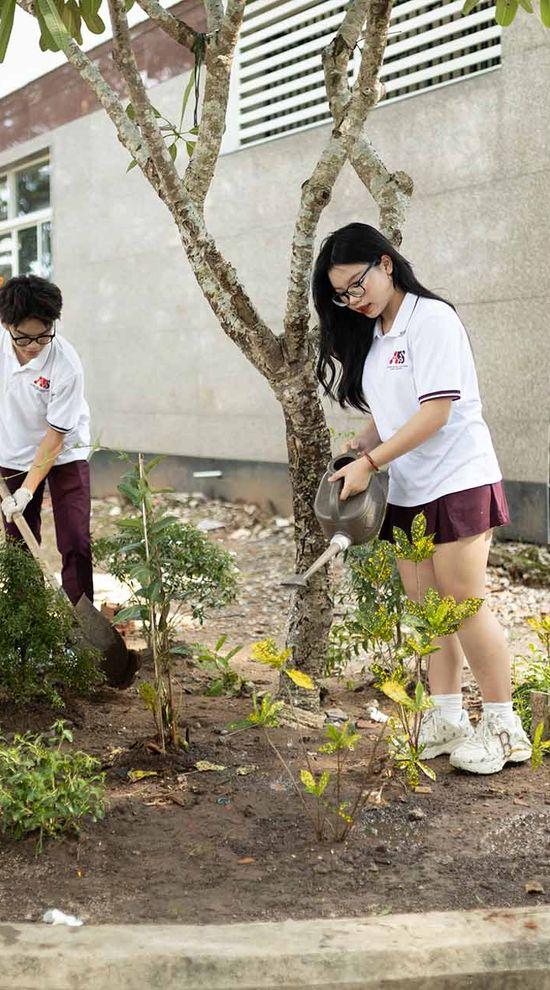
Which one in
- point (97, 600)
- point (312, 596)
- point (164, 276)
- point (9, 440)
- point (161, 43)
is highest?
point (161, 43)

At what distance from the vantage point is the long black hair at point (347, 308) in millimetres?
2850

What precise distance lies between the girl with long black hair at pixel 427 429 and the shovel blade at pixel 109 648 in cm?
125

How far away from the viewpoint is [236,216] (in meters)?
8.76

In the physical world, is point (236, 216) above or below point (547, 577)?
above

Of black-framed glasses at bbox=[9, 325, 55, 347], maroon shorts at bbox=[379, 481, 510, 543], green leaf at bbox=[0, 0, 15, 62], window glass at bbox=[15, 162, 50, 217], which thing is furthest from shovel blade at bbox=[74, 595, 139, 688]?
window glass at bbox=[15, 162, 50, 217]

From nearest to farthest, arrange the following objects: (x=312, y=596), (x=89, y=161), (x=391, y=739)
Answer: (x=391, y=739) → (x=312, y=596) → (x=89, y=161)

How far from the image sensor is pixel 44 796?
2.41 metres

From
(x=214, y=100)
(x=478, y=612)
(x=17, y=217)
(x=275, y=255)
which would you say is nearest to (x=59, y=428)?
(x=214, y=100)

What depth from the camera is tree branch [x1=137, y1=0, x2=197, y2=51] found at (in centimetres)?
350

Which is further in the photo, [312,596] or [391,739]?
[312,596]

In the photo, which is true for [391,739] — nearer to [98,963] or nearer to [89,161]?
[98,963]

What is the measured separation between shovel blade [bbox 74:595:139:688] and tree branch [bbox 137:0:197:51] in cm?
203

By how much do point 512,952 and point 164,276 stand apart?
329 inches

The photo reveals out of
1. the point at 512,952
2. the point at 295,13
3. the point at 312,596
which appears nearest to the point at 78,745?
the point at 312,596
